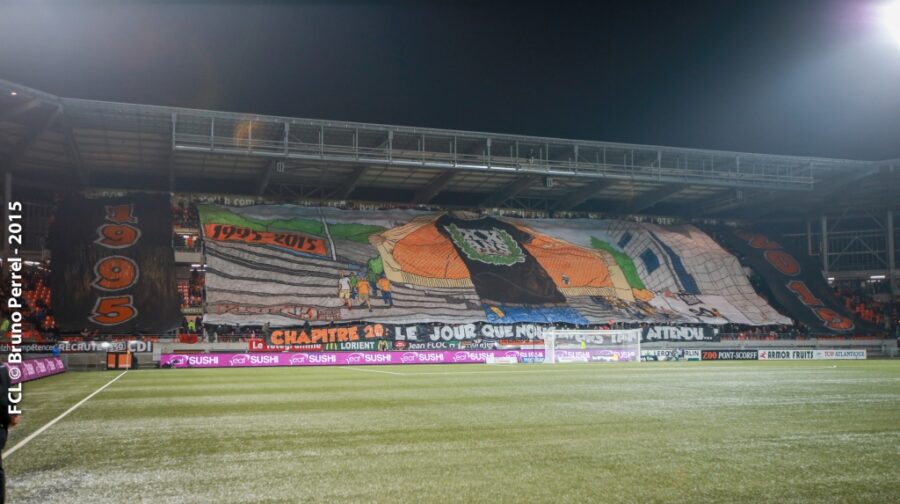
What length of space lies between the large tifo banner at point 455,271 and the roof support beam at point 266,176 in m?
1.87

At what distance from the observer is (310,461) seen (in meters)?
7.96

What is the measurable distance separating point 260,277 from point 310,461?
35101 millimetres

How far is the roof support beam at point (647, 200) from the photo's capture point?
5259 cm

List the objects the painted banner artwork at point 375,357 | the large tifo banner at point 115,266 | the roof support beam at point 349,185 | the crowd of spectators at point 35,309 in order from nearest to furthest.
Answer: the painted banner artwork at point 375,357 < the crowd of spectators at point 35,309 < the large tifo banner at point 115,266 < the roof support beam at point 349,185

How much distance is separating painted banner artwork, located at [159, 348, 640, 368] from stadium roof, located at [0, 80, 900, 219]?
46.4 feet

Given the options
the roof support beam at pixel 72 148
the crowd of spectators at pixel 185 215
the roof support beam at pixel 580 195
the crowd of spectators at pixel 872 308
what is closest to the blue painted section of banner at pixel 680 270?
the roof support beam at pixel 580 195

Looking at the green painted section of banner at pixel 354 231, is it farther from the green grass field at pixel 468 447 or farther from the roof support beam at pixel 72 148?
the green grass field at pixel 468 447

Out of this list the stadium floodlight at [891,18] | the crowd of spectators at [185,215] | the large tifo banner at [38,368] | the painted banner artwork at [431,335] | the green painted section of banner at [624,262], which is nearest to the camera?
the large tifo banner at [38,368]

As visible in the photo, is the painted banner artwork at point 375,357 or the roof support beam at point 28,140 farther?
the roof support beam at point 28,140

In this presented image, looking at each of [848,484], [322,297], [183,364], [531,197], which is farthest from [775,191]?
[848,484]

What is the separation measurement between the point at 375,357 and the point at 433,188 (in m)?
19.7

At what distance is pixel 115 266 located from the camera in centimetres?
4053

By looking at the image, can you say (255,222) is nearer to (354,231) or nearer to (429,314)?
(354,231)

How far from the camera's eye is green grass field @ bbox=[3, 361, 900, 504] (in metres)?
6.53
